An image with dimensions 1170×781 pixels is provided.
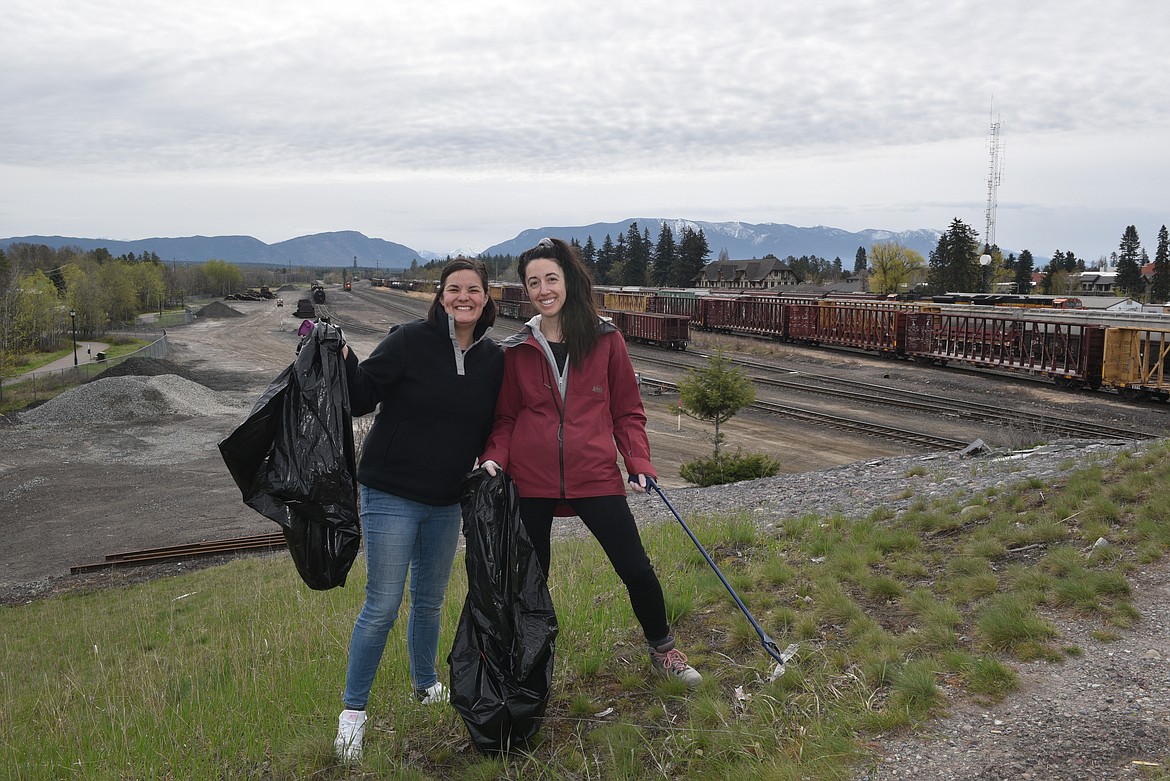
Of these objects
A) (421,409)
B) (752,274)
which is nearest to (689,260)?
(752,274)

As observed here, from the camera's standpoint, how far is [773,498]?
10.3 meters

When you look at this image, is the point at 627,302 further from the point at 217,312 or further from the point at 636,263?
the point at 636,263

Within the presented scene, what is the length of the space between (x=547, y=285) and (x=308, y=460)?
1.28 metres

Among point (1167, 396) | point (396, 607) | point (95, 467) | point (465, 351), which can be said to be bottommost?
point (95, 467)

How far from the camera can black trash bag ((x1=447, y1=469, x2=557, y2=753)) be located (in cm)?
332

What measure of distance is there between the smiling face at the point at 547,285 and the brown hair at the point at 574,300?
1.3 inches

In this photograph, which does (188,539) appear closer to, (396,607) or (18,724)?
(18,724)

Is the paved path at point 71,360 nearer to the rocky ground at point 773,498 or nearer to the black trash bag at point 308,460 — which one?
the rocky ground at point 773,498

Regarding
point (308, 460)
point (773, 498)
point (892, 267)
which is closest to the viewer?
point (308, 460)

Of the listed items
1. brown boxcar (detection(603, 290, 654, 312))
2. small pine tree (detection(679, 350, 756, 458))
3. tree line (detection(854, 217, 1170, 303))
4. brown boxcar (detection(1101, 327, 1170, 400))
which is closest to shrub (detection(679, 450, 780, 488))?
small pine tree (detection(679, 350, 756, 458))

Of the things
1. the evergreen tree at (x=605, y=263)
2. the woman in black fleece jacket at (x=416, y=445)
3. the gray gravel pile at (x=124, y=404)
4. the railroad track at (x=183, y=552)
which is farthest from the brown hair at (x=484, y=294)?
the evergreen tree at (x=605, y=263)

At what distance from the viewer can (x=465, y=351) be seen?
11.6 feet

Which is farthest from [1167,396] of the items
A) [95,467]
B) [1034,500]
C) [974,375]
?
[95,467]

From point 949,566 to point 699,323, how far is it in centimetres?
4793
